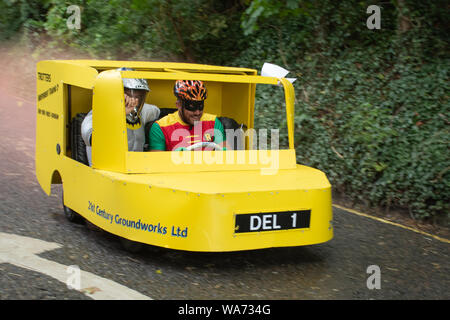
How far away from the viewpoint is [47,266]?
4.90 m

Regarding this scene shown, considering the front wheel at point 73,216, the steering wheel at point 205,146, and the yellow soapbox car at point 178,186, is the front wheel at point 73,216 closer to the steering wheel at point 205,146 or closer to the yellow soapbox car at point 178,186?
the yellow soapbox car at point 178,186

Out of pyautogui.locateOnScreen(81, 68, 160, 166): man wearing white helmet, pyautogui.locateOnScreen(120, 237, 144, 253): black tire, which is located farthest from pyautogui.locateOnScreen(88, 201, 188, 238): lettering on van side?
pyautogui.locateOnScreen(81, 68, 160, 166): man wearing white helmet

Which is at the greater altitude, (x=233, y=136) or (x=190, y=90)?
(x=190, y=90)

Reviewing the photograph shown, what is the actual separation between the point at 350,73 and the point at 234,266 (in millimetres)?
5189

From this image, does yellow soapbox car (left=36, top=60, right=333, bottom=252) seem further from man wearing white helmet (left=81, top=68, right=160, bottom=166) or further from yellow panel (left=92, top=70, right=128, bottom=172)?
man wearing white helmet (left=81, top=68, right=160, bottom=166)

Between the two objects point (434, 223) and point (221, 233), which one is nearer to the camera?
point (221, 233)

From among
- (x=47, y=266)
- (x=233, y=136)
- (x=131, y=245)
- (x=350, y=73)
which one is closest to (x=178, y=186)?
(x=131, y=245)

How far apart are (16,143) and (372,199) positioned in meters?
6.50

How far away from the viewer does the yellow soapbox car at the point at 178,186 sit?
15.4ft

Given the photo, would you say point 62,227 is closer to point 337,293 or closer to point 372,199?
point 337,293

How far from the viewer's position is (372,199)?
7543 mm

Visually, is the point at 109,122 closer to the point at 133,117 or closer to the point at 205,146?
the point at 133,117

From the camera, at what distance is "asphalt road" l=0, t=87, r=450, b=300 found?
4.58 m

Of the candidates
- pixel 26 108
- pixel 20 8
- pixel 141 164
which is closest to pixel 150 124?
pixel 141 164
